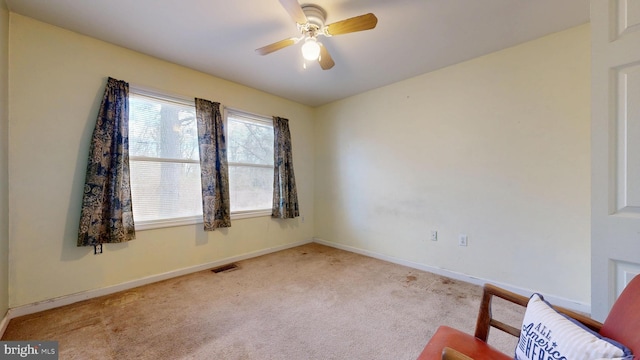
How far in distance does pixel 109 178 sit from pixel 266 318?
2039 mm

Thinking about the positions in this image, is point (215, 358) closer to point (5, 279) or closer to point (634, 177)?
point (5, 279)

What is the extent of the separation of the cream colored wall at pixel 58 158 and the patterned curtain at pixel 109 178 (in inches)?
5.0

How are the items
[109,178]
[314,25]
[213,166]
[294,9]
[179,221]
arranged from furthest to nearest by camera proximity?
[213,166], [179,221], [109,178], [314,25], [294,9]

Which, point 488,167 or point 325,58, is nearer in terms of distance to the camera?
point 325,58

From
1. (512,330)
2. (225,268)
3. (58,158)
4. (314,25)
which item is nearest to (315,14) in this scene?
(314,25)

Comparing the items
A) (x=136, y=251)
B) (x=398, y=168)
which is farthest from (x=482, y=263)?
(x=136, y=251)

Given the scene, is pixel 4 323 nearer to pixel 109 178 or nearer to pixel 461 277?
pixel 109 178

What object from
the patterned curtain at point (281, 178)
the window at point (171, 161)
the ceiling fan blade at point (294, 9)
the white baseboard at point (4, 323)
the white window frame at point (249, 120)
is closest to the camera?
the ceiling fan blade at point (294, 9)

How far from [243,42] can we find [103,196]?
2.03 m

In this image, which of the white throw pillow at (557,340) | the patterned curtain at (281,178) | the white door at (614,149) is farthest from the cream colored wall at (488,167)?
the white throw pillow at (557,340)

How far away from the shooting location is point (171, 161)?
113 inches

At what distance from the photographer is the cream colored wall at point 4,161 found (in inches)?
72.7

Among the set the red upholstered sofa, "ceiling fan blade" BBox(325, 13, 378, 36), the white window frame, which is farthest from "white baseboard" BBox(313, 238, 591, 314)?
"ceiling fan blade" BBox(325, 13, 378, 36)

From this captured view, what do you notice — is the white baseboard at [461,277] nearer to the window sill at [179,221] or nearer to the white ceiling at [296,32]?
the window sill at [179,221]
